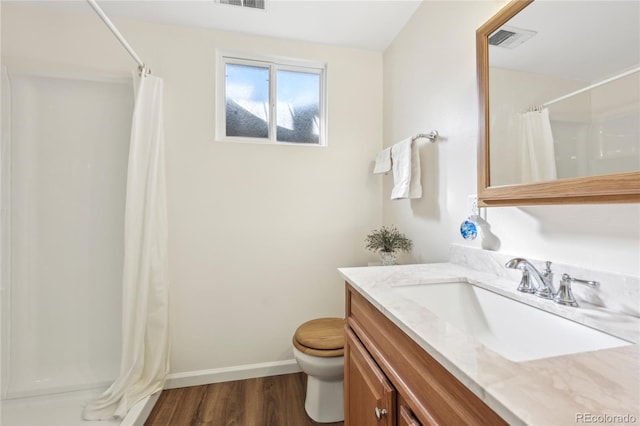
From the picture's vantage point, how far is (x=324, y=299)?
202cm

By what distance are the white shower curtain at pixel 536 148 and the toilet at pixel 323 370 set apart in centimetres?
116

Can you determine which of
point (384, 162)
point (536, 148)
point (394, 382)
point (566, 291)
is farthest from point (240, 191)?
point (566, 291)

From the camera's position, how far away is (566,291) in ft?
2.49

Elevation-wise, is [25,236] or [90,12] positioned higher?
[90,12]

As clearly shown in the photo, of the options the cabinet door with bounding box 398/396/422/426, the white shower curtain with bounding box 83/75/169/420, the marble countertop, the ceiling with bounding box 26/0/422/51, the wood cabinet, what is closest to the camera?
the marble countertop

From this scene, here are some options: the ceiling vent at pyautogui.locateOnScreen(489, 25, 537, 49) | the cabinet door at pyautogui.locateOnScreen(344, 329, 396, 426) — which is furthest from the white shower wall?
the ceiling vent at pyautogui.locateOnScreen(489, 25, 537, 49)

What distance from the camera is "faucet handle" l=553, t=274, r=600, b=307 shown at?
74 centimetres

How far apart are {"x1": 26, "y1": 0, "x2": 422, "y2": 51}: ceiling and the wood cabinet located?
5.40 feet

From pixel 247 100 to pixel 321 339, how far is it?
1681mm

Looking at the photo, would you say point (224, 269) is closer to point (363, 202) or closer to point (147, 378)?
point (147, 378)

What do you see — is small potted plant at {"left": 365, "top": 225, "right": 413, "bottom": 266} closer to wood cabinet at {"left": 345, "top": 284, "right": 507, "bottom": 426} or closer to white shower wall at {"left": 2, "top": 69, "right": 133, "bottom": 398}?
wood cabinet at {"left": 345, "top": 284, "right": 507, "bottom": 426}

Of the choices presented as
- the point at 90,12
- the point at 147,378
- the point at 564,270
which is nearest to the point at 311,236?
the point at 147,378

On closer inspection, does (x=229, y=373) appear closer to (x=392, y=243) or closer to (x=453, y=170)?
(x=392, y=243)

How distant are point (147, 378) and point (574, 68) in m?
2.34
